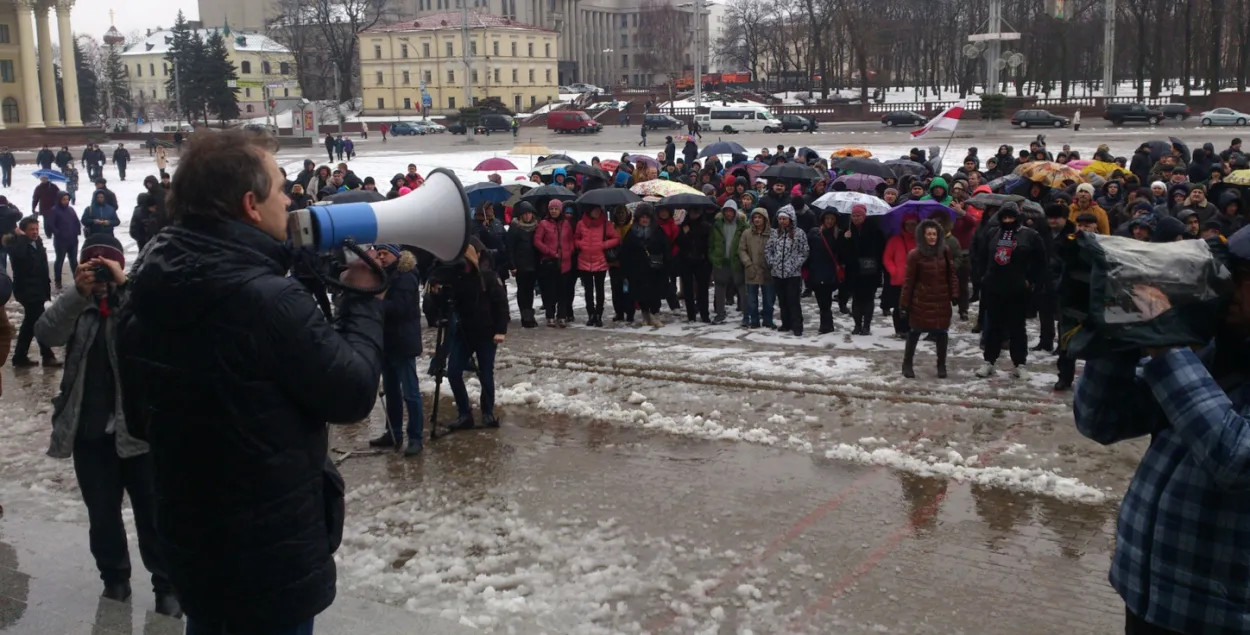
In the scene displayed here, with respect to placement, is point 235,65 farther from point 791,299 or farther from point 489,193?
point 791,299

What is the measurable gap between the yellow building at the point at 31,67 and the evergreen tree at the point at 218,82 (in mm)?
8815

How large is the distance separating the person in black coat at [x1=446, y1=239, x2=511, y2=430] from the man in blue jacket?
6.19 metres

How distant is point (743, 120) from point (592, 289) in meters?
49.4

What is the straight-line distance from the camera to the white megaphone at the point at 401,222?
287 centimetres

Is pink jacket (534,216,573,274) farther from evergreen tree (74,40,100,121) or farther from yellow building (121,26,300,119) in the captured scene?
evergreen tree (74,40,100,121)

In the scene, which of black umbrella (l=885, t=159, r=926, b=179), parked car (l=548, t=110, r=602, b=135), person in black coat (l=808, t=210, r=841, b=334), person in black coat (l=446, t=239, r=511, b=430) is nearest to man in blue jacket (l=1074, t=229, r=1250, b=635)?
person in black coat (l=446, t=239, r=511, b=430)

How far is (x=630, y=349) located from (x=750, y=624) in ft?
23.0

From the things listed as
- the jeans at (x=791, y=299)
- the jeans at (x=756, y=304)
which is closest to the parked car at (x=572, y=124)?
the jeans at (x=756, y=304)

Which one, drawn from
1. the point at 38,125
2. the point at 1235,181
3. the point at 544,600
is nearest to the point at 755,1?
the point at 38,125

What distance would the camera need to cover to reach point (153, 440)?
2676 millimetres

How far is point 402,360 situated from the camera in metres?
8.21

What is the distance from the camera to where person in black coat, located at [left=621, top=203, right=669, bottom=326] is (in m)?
13.4

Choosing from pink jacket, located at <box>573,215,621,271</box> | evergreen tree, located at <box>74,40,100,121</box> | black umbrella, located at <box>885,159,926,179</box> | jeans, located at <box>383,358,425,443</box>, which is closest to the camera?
jeans, located at <box>383,358,425,443</box>

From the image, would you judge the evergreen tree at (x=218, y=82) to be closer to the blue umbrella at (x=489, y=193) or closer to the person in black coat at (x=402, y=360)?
the blue umbrella at (x=489, y=193)
